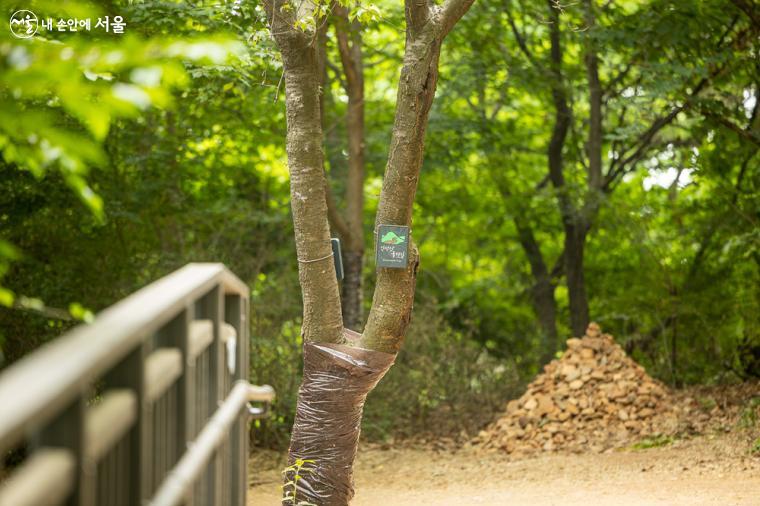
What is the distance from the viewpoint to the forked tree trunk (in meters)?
6.04

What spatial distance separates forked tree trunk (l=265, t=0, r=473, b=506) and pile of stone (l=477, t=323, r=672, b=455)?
4.82 m

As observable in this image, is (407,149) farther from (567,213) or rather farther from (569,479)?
(567,213)

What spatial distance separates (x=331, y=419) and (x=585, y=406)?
18.4 ft

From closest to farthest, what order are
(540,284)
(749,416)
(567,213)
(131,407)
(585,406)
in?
(131,407)
(749,416)
(585,406)
(567,213)
(540,284)

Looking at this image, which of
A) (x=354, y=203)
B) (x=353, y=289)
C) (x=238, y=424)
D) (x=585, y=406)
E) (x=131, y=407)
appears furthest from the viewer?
(x=354, y=203)

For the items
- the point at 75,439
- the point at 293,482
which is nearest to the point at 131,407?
the point at 75,439

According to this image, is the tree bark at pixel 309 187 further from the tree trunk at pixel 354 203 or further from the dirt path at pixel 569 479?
the tree trunk at pixel 354 203

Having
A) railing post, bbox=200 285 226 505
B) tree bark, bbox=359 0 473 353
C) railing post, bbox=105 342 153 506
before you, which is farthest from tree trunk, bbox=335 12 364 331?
railing post, bbox=105 342 153 506

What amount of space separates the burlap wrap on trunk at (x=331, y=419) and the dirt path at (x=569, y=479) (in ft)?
7.52

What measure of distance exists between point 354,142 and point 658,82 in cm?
369

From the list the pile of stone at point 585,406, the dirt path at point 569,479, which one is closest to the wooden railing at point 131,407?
the dirt path at point 569,479

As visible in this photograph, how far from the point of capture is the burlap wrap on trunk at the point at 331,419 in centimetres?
604

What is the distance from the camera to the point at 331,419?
6.07m

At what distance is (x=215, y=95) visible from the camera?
30.8ft
